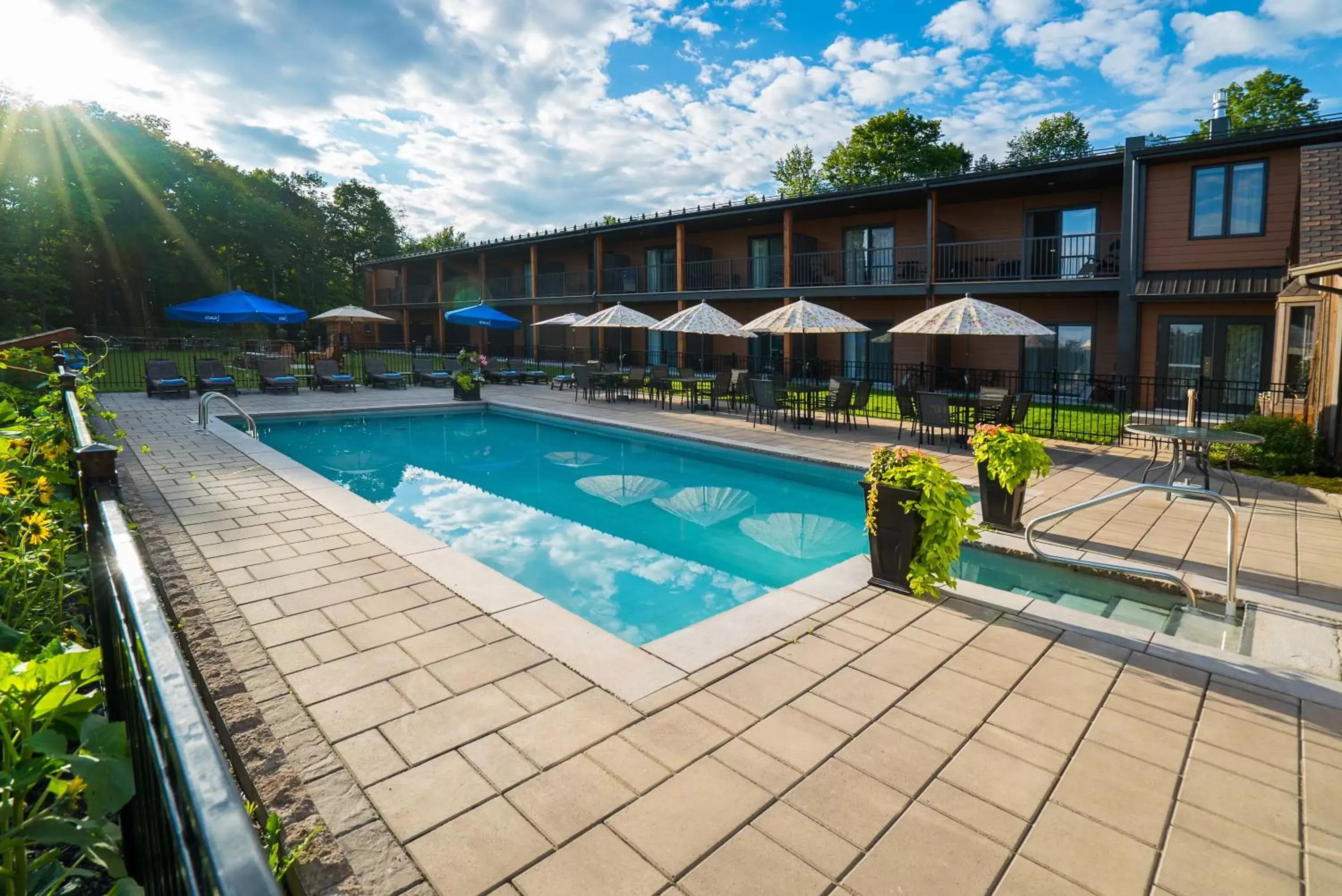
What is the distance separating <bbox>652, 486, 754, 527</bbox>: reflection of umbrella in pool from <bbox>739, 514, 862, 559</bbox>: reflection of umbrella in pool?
37 cm

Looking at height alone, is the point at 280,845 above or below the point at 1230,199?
below

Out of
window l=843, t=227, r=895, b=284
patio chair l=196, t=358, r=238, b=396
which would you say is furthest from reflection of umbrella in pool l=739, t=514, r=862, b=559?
patio chair l=196, t=358, r=238, b=396

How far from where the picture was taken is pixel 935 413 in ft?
35.8

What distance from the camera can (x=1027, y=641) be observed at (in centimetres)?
406

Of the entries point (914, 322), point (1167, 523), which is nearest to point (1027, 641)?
point (1167, 523)

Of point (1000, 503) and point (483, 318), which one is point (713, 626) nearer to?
point (1000, 503)

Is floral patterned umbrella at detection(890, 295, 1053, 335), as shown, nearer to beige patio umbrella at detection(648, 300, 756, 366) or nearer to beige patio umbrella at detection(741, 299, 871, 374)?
beige patio umbrella at detection(741, 299, 871, 374)

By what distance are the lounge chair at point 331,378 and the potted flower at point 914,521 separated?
55.1 feet

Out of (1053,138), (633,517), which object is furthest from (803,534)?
(1053,138)

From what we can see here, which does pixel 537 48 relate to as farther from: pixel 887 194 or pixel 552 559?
pixel 887 194

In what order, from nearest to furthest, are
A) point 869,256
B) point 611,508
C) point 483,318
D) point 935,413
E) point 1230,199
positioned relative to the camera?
1. point 611,508
2. point 935,413
3. point 1230,199
4. point 869,256
5. point 483,318

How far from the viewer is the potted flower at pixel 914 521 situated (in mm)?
4582

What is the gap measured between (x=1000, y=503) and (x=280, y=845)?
19.6 feet

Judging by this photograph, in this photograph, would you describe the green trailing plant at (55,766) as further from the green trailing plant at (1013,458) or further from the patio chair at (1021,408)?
the patio chair at (1021,408)
